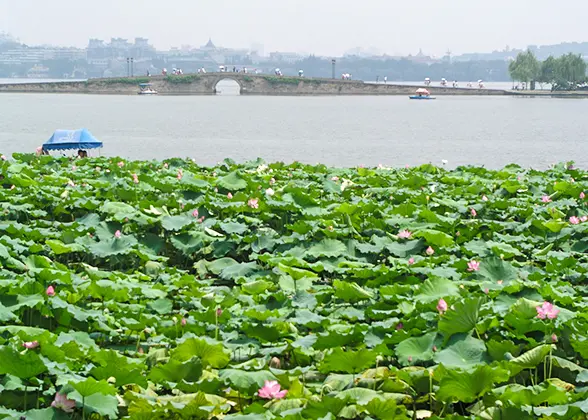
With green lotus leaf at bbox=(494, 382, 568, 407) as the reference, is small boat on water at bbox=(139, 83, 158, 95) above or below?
below

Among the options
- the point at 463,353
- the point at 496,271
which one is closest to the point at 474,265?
the point at 496,271

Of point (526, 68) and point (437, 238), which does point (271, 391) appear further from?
point (526, 68)

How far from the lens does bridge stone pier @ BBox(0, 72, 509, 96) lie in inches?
4606

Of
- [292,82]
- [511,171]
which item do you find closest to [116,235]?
[511,171]

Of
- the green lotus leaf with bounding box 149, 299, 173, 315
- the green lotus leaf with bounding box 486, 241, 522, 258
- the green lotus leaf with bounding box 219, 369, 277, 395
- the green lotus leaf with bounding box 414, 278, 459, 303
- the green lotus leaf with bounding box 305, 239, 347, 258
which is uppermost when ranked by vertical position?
the green lotus leaf with bounding box 414, 278, 459, 303

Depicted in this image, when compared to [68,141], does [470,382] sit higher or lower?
higher

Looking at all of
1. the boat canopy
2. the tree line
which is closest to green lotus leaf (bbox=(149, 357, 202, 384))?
the boat canopy

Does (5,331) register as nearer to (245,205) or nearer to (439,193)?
(245,205)

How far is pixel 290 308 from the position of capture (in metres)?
4.53

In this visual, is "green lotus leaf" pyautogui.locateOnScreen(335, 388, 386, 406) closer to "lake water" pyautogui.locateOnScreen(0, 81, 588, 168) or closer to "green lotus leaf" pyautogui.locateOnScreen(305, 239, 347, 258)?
"green lotus leaf" pyautogui.locateOnScreen(305, 239, 347, 258)

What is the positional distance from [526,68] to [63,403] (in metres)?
114

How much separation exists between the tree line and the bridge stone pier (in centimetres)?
338

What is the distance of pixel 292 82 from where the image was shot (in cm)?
12069

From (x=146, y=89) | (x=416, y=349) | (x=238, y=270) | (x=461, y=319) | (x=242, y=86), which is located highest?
(x=461, y=319)
